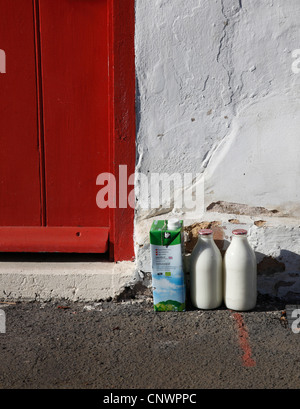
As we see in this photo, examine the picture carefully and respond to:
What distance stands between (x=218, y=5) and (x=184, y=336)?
1641 mm

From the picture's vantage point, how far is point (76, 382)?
2.28m

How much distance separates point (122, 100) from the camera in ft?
9.60

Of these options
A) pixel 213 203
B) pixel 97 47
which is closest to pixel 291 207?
pixel 213 203

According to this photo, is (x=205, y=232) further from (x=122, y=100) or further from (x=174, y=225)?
(x=122, y=100)

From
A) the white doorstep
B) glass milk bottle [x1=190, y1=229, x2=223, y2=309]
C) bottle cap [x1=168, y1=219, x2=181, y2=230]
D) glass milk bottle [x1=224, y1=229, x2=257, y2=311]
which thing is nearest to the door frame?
the white doorstep

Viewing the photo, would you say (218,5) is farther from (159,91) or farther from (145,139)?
(145,139)

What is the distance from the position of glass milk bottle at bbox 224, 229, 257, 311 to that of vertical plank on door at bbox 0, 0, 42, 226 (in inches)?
44.2

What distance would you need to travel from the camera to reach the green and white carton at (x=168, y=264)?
280 centimetres

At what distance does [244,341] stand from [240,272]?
1.18ft

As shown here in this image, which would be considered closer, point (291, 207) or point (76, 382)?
point (76, 382)

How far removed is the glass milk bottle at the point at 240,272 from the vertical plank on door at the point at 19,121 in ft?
3.68

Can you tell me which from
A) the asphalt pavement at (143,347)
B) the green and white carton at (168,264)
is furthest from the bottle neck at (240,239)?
the asphalt pavement at (143,347)
